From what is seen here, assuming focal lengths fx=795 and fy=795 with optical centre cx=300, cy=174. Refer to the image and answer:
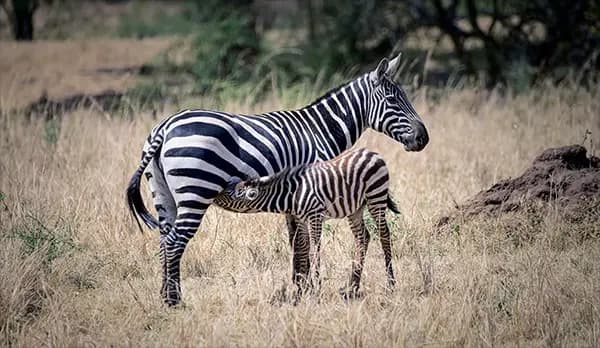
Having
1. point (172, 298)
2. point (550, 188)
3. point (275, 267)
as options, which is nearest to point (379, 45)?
point (550, 188)

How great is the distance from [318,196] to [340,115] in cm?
118

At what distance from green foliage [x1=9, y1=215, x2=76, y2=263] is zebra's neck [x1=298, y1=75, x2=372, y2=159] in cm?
251

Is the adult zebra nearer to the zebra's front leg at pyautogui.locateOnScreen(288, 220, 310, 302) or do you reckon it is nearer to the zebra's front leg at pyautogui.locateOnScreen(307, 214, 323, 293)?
the zebra's front leg at pyautogui.locateOnScreen(288, 220, 310, 302)

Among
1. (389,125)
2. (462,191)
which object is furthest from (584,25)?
(389,125)

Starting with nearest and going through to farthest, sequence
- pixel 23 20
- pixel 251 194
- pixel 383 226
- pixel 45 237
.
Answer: pixel 251 194 → pixel 383 226 → pixel 45 237 → pixel 23 20

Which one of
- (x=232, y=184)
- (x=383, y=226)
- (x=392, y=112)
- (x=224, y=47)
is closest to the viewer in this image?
(x=232, y=184)

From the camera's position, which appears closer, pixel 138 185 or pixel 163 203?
pixel 138 185

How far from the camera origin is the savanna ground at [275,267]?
5.71 metres

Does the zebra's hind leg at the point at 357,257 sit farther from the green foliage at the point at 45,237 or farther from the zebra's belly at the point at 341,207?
the green foliage at the point at 45,237

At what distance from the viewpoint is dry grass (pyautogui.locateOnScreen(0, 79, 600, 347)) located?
18.7 feet

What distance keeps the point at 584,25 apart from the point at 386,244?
472 inches

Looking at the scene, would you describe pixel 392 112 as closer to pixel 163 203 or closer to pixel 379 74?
pixel 379 74

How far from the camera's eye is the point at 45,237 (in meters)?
7.32

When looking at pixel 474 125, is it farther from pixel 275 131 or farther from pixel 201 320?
pixel 201 320
